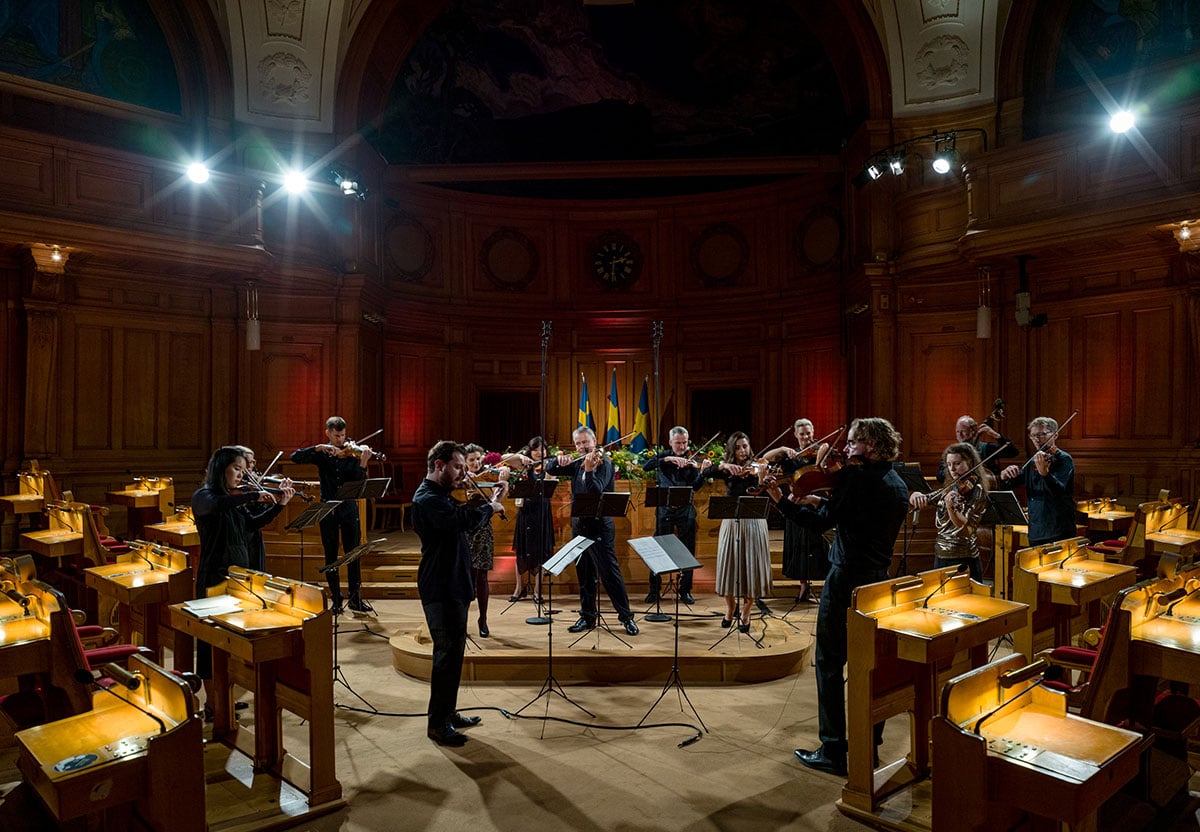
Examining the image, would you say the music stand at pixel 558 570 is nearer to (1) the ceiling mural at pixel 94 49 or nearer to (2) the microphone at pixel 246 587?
(2) the microphone at pixel 246 587

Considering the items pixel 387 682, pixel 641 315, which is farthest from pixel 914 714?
pixel 641 315

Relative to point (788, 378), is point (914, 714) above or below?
below

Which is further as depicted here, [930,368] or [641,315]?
[641,315]

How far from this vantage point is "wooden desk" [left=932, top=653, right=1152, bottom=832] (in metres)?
2.28

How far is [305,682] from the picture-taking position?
12.4 ft

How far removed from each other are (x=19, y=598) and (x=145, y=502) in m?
4.66

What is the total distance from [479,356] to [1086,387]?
27.6 ft

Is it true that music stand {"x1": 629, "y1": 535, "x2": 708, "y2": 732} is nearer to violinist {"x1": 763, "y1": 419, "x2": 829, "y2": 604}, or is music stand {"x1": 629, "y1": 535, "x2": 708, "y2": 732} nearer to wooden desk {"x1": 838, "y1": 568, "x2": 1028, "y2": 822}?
wooden desk {"x1": 838, "y1": 568, "x2": 1028, "y2": 822}

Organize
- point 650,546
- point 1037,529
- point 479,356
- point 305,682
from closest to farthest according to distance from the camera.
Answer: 1. point 305,682
2. point 650,546
3. point 1037,529
4. point 479,356

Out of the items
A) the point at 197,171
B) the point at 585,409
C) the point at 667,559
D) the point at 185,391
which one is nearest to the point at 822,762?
the point at 667,559

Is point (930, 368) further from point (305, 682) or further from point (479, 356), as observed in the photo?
point (305, 682)

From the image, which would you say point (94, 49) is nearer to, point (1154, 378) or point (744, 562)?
point (744, 562)

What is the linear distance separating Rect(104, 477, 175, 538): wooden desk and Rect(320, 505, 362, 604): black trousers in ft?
6.73

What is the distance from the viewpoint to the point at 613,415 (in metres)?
13.0
